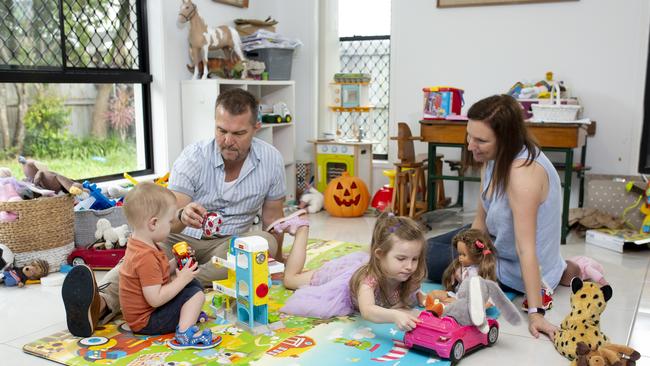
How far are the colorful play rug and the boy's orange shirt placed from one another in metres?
0.09

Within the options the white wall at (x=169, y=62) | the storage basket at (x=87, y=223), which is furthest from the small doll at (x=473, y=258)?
the white wall at (x=169, y=62)

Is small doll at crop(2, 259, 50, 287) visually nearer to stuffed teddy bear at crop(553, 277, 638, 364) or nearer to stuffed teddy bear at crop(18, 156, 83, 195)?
stuffed teddy bear at crop(18, 156, 83, 195)

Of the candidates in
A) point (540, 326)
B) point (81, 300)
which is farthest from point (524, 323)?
point (81, 300)

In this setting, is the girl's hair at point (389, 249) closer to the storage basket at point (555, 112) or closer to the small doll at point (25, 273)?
the small doll at point (25, 273)

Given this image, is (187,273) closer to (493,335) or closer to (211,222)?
(211,222)

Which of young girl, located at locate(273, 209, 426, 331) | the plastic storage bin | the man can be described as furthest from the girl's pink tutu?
the plastic storage bin

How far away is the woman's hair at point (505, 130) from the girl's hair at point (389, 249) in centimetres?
45

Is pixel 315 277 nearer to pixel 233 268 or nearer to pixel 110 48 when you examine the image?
pixel 233 268

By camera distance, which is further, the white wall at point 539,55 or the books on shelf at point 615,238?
the white wall at point 539,55

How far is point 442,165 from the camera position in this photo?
4.91 metres

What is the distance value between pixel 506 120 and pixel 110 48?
9.22ft

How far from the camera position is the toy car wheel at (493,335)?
225 centimetres

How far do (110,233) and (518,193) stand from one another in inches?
83.8

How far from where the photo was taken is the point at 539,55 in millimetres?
4703
